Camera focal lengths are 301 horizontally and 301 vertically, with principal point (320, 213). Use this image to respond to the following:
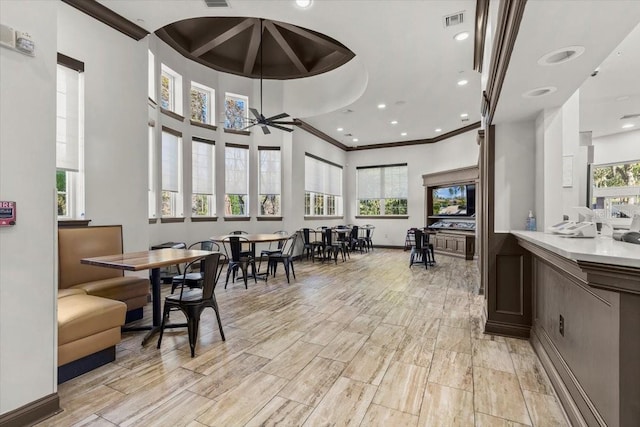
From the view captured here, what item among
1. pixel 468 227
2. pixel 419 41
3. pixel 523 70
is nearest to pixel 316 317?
pixel 523 70

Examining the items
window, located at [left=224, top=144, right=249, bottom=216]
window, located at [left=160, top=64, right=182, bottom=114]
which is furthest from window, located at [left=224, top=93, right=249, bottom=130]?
window, located at [left=160, top=64, right=182, bottom=114]

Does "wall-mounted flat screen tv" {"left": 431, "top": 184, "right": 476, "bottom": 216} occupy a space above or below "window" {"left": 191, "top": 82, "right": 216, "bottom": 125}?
below

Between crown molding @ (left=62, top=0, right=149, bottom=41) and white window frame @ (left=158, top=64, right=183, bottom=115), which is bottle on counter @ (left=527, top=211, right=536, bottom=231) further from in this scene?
white window frame @ (left=158, top=64, right=183, bottom=115)

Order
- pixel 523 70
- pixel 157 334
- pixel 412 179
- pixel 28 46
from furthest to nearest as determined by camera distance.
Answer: pixel 412 179, pixel 157 334, pixel 523 70, pixel 28 46

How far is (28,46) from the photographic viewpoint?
188cm

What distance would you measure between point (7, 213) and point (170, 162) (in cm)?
455

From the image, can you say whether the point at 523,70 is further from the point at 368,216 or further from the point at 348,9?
the point at 368,216

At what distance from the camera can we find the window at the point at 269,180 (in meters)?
7.91

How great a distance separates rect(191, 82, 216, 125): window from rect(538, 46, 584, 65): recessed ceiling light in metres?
6.39

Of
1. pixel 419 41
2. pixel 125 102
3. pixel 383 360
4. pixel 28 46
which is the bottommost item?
pixel 383 360

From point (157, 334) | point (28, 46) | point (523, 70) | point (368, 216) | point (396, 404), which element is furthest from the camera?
point (368, 216)

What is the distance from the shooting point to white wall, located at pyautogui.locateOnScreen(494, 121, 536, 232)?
334cm

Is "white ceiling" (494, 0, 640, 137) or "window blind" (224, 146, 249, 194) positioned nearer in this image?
"white ceiling" (494, 0, 640, 137)

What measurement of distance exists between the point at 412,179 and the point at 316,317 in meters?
8.05
